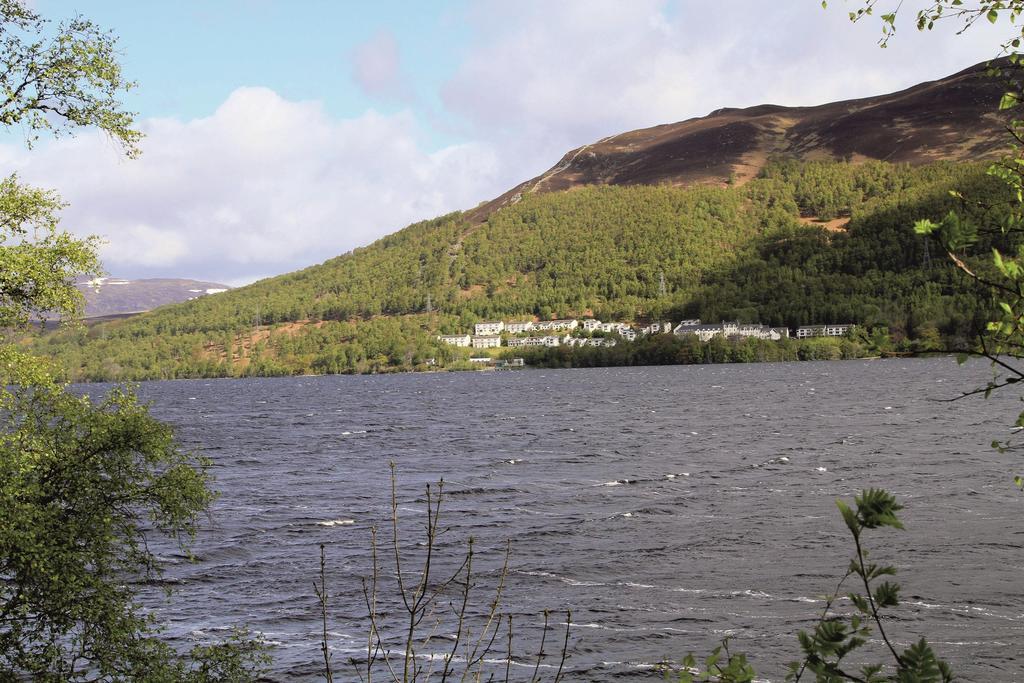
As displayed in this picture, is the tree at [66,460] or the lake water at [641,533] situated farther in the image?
the lake water at [641,533]

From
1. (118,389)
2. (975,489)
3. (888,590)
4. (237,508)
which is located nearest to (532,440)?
(237,508)

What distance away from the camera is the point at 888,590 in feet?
12.7

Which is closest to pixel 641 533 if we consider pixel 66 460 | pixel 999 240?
pixel 66 460

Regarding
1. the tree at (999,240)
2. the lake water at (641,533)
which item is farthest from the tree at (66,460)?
the tree at (999,240)

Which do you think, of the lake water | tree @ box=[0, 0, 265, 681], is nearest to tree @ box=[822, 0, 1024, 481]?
the lake water

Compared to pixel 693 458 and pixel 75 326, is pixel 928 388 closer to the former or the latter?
pixel 693 458

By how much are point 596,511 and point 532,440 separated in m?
31.2

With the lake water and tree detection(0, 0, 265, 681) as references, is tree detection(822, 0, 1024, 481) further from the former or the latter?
tree detection(0, 0, 265, 681)

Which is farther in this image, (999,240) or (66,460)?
(66,460)

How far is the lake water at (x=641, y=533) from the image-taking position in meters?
20.7

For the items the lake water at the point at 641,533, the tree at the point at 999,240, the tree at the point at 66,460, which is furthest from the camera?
the lake water at the point at 641,533

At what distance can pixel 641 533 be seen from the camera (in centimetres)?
3148

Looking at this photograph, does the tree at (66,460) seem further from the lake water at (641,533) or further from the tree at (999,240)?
the tree at (999,240)

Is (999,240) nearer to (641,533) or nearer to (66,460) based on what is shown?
(66,460)
